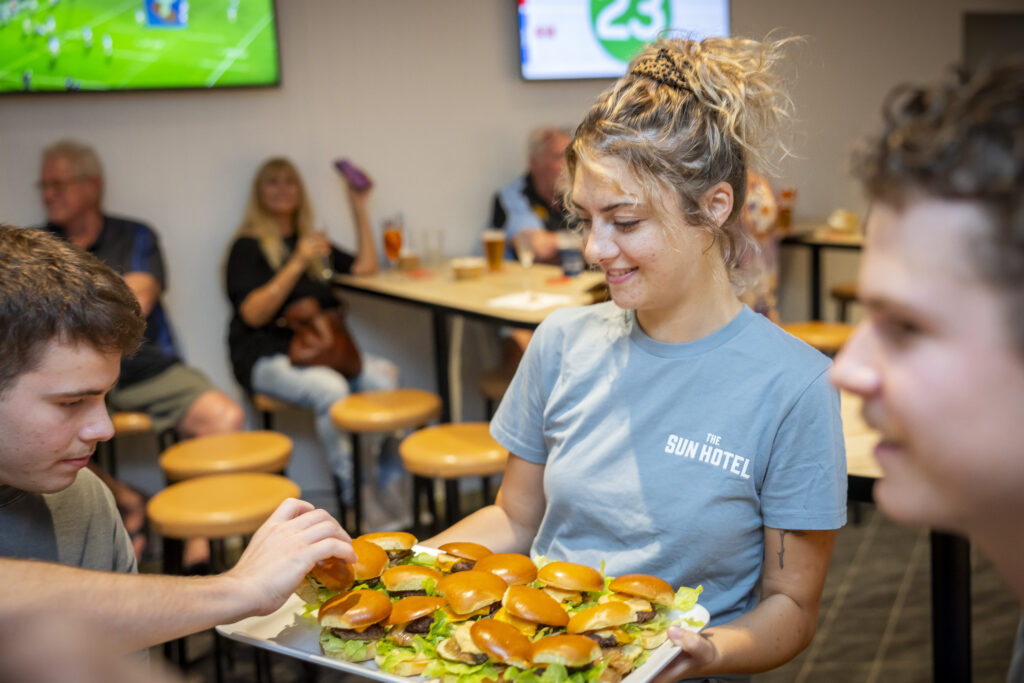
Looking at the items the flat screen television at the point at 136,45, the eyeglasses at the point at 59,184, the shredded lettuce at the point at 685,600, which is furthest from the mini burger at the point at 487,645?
the flat screen television at the point at 136,45

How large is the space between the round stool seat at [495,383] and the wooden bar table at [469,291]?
19 centimetres

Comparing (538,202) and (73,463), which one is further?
(538,202)

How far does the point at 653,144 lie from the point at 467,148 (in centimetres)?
351

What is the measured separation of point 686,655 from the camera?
1.24m

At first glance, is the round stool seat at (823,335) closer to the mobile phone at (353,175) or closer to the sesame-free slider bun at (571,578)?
the mobile phone at (353,175)

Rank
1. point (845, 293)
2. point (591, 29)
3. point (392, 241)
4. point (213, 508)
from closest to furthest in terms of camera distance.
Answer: point (213, 508)
point (392, 241)
point (591, 29)
point (845, 293)

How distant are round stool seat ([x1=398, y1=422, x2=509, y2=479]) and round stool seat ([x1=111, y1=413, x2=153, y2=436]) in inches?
41.8

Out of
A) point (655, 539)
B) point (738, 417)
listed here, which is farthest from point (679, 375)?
point (655, 539)

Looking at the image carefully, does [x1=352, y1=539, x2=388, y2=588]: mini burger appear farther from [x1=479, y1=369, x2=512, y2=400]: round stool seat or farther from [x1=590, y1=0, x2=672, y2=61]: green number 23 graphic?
[x1=590, y1=0, x2=672, y2=61]: green number 23 graphic

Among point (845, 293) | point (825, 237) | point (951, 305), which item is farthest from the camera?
point (845, 293)

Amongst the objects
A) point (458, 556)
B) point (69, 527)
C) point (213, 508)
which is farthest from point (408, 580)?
point (213, 508)

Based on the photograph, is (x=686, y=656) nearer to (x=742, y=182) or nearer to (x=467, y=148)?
(x=742, y=182)

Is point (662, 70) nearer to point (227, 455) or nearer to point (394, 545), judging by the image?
point (394, 545)

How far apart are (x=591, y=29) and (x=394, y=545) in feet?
13.7
